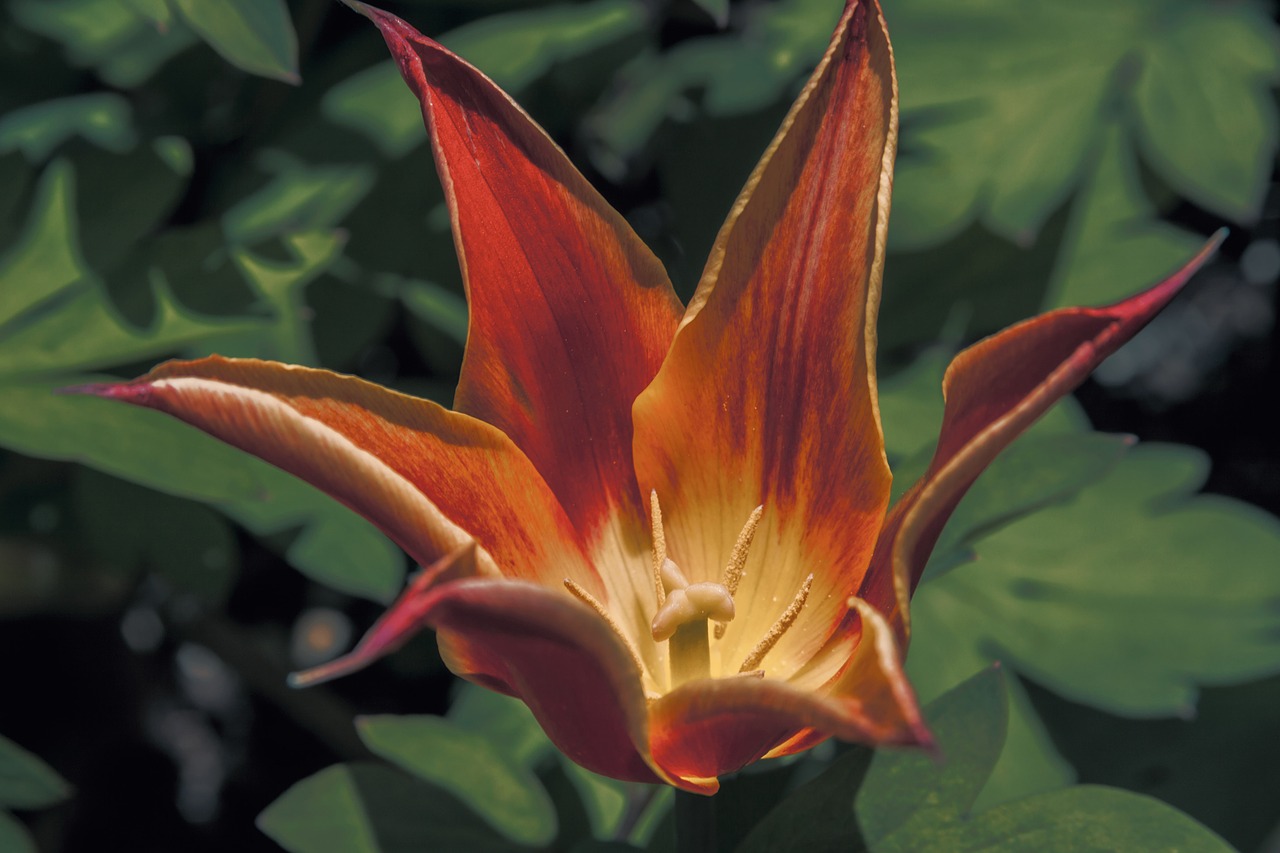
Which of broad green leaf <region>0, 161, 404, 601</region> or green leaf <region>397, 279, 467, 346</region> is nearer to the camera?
broad green leaf <region>0, 161, 404, 601</region>

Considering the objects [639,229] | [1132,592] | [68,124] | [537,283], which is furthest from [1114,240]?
[68,124]

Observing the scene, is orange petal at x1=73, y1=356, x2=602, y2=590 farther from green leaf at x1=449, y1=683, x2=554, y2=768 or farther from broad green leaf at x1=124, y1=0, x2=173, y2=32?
broad green leaf at x1=124, y1=0, x2=173, y2=32

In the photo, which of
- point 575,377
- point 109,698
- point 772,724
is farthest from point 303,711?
point 772,724

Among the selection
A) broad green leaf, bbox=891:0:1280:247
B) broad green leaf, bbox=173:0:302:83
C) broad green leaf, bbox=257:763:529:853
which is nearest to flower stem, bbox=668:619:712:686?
broad green leaf, bbox=257:763:529:853

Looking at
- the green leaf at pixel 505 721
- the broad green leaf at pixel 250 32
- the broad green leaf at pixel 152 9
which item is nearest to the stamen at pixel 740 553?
the green leaf at pixel 505 721

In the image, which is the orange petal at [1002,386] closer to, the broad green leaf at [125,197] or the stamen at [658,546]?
the stamen at [658,546]

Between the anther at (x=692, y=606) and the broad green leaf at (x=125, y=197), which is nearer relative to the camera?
the anther at (x=692, y=606)
